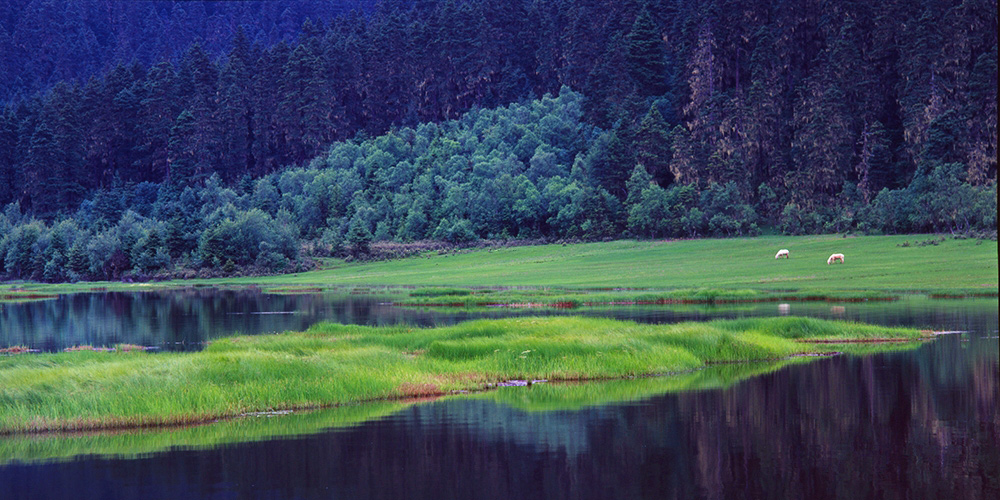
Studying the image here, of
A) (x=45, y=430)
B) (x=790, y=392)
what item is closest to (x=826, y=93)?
(x=790, y=392)

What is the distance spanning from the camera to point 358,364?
122 ft

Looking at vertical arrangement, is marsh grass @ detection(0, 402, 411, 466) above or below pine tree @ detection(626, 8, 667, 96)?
below

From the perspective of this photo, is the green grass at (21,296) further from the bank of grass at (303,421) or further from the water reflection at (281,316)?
the bank of grass at (303,421)

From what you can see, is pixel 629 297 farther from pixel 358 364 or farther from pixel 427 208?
pixel 427 208

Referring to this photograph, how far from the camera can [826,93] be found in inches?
4392

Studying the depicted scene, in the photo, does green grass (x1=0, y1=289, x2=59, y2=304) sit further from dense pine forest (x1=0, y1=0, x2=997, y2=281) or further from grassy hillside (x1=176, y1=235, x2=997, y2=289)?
dense pine forest (x1=0, y1=0, x2=997, y2=281)

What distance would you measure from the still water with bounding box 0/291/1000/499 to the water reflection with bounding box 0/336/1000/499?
0.07 m

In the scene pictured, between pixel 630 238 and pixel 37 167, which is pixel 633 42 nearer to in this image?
pixel 630 238

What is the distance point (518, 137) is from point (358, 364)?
11668 centimetres

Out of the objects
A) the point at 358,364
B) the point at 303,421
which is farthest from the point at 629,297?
the point at 303,421

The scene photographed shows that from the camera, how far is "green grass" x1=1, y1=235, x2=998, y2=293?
74375 mm

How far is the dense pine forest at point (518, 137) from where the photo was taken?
353 feet

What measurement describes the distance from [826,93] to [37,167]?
139 m

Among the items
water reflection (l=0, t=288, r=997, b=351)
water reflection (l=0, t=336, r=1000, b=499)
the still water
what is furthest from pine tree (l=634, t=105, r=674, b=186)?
water reflection (l=0, t=336, r=1000, b=499)
